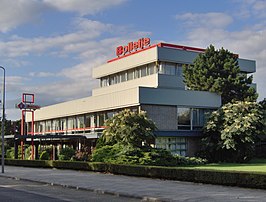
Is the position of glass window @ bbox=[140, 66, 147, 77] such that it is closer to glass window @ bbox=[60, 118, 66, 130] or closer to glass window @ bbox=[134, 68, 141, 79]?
glass window @ bbox=[134, 68, 141, 79]

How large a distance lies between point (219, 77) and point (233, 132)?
1216 cm

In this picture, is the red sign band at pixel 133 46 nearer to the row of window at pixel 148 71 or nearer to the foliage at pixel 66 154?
the row of window at pixel 148 71

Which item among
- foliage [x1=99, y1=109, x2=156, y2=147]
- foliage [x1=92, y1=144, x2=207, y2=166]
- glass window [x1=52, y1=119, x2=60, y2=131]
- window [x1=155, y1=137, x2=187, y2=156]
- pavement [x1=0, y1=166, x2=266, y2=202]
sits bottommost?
pavement [x1=0, y1=166, x2=266, y2=202]

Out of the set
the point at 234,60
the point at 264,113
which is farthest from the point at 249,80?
the point at 264,113

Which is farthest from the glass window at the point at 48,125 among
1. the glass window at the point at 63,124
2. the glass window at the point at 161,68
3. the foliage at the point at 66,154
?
the glass window at the point at 161,68

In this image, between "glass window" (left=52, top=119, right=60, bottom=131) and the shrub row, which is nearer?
the shrub row

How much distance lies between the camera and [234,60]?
53.3 meters

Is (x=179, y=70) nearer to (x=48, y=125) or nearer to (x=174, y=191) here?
(x=48, y=125)

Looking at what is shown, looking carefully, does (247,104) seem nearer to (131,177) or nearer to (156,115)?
(156,115)

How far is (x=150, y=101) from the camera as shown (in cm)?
4222

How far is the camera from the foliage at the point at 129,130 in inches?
1371

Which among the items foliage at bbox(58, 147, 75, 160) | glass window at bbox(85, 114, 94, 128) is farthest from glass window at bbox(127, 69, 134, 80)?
foliage at bbox(58, 147, 75, 160)

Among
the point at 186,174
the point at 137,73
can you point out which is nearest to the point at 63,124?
the point at 137,73

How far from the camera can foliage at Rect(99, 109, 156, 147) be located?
3481 centimetres
